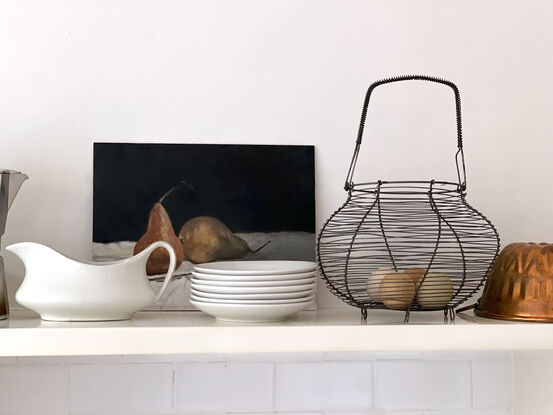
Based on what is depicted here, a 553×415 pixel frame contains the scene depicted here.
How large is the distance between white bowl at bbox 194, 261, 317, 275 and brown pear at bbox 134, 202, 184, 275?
0.11m

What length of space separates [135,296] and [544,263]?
2.12 feet

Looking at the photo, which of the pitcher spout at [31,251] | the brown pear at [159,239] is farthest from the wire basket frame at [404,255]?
the pitcher spout at [31,251]

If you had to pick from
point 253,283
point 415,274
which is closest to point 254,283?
point 253,283

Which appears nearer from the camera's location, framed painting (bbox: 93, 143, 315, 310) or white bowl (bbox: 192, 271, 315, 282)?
white bowl (bbox: 192, 271, 315, 282)

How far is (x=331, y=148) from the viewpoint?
1312 millimetres

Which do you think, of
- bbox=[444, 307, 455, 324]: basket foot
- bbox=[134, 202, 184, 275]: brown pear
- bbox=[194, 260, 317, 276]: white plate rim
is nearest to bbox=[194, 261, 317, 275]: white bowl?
bbox=[194, 260, 317, 276]: white plate rim

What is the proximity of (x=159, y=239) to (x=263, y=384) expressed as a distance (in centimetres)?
33

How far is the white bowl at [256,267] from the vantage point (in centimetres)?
105

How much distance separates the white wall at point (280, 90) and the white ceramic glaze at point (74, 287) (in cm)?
21

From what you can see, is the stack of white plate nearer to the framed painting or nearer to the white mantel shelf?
the white mantel shelf

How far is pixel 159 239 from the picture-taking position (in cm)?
125

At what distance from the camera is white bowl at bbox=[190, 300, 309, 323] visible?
1.03 meters

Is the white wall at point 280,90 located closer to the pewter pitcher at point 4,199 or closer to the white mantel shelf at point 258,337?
the pewter pitcher at point 4,199

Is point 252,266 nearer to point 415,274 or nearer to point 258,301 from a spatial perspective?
point 258,301
